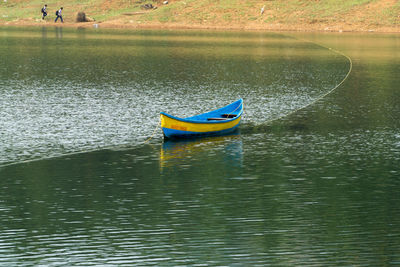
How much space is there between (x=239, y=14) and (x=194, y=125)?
316ft

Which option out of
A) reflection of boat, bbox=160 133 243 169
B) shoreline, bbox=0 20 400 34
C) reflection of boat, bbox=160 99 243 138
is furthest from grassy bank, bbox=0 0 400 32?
reflection of boat, bbox=160 133 243 169

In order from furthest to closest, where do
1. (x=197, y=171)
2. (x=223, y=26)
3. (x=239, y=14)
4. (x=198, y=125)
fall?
(x=239, y=14), (x=223, y=26), (x=198, y=125), (x=197, y=171)

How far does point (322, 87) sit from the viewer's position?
182ft

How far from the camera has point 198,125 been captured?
34.9 meters

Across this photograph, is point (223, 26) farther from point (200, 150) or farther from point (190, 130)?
point (200, 150)

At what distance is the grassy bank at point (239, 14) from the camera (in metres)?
120

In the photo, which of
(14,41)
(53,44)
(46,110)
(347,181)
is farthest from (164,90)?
(14,41)

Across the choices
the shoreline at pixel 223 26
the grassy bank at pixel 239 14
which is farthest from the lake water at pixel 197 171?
the grassy bank at pixel 239 14

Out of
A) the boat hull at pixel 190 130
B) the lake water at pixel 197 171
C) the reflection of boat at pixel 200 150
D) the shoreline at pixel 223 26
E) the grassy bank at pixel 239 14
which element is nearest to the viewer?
the lake water at pixel 197 171

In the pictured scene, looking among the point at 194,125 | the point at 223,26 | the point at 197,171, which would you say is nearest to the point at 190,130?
the point at 194,125

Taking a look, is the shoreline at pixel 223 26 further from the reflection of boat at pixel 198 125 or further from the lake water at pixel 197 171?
the reflection of boat at pixel 198 125

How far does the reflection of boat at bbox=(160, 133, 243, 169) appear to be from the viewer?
3064 cm

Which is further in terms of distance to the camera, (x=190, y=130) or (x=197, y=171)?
(x=190, y=130)

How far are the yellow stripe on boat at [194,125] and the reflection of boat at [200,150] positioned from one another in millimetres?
455
